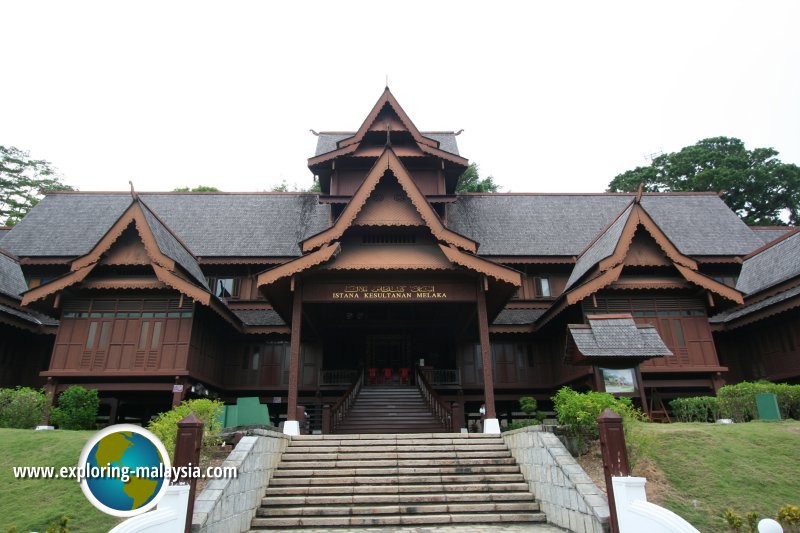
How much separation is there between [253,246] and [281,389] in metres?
6.20

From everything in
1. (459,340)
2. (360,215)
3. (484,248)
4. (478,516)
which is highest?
(484,248)

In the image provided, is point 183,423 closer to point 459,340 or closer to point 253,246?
point 459,340

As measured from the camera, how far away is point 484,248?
21125mm

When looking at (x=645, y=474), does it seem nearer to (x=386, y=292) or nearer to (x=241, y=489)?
(x=241, y=489)

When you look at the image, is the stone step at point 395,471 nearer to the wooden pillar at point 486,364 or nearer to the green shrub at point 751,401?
the wooden pillar at point 486,364

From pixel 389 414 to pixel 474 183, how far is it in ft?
110

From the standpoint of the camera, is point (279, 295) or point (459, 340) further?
point (459, 340)

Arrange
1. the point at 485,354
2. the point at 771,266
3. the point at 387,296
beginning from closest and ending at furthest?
the point at 485,354, the point at 387,296, the point at 771,266

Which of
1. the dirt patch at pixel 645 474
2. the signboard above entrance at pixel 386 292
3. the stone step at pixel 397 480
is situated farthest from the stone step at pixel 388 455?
the signboard above entrance at pixel 386 292

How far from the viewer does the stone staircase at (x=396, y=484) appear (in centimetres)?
826

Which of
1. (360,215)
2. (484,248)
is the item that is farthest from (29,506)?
(484,248)

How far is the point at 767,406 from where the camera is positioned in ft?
38.4

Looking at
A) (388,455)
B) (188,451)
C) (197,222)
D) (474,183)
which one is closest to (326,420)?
(388,455)

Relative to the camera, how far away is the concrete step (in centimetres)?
864
